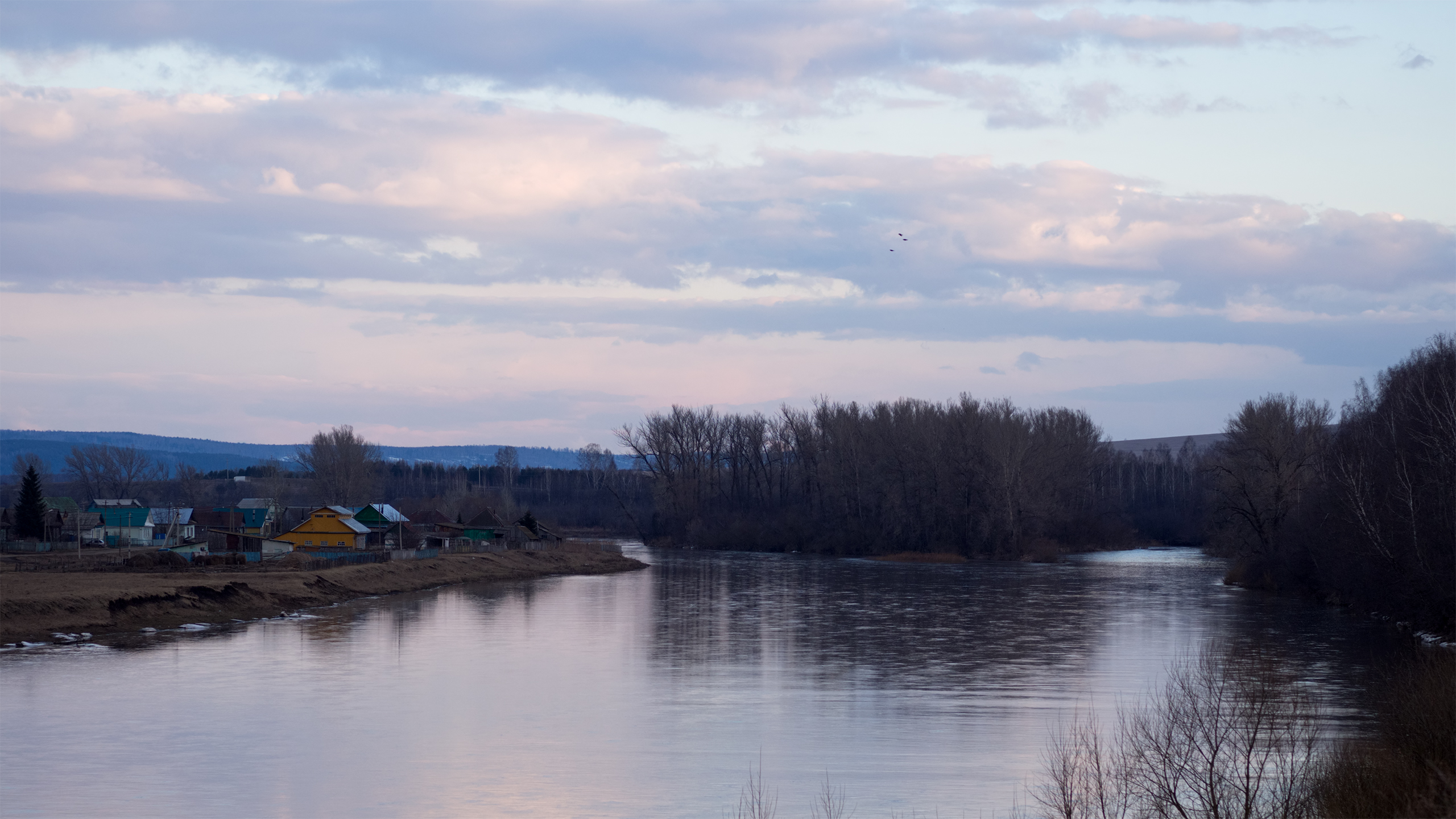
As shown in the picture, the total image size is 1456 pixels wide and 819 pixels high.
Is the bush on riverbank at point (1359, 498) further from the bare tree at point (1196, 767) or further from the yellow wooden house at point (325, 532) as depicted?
the yellow wooden house at point (325, 532)

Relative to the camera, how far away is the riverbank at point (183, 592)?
3681 cm

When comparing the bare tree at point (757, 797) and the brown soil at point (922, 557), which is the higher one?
the bare tree at point (757, 797)

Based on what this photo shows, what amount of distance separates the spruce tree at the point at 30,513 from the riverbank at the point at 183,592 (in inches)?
1378

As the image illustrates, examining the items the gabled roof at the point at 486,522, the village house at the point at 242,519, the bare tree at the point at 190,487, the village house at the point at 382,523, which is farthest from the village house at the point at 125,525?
the bare tree at the point at 190,487

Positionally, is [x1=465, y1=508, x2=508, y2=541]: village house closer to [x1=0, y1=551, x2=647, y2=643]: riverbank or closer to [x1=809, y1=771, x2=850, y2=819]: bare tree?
[x1=0, y1=551, x2=647, y2=643]: riverbank

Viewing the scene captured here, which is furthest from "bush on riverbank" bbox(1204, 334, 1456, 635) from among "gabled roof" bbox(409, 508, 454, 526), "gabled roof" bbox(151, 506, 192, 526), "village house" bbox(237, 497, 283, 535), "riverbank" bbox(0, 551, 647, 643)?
"gabled roof" bbox(151, 506, 192, 526)

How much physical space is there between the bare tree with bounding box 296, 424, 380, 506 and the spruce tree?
38.1 m

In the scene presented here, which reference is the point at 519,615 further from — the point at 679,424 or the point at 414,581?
the point at 679,424

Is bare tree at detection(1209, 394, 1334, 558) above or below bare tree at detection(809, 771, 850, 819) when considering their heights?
above

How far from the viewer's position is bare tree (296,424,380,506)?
410 ft

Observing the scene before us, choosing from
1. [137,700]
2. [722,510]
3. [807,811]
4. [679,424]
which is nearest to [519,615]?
[137,700]

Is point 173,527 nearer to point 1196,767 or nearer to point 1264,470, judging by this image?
point 1264,470

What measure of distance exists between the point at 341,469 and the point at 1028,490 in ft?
243

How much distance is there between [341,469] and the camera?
126m
